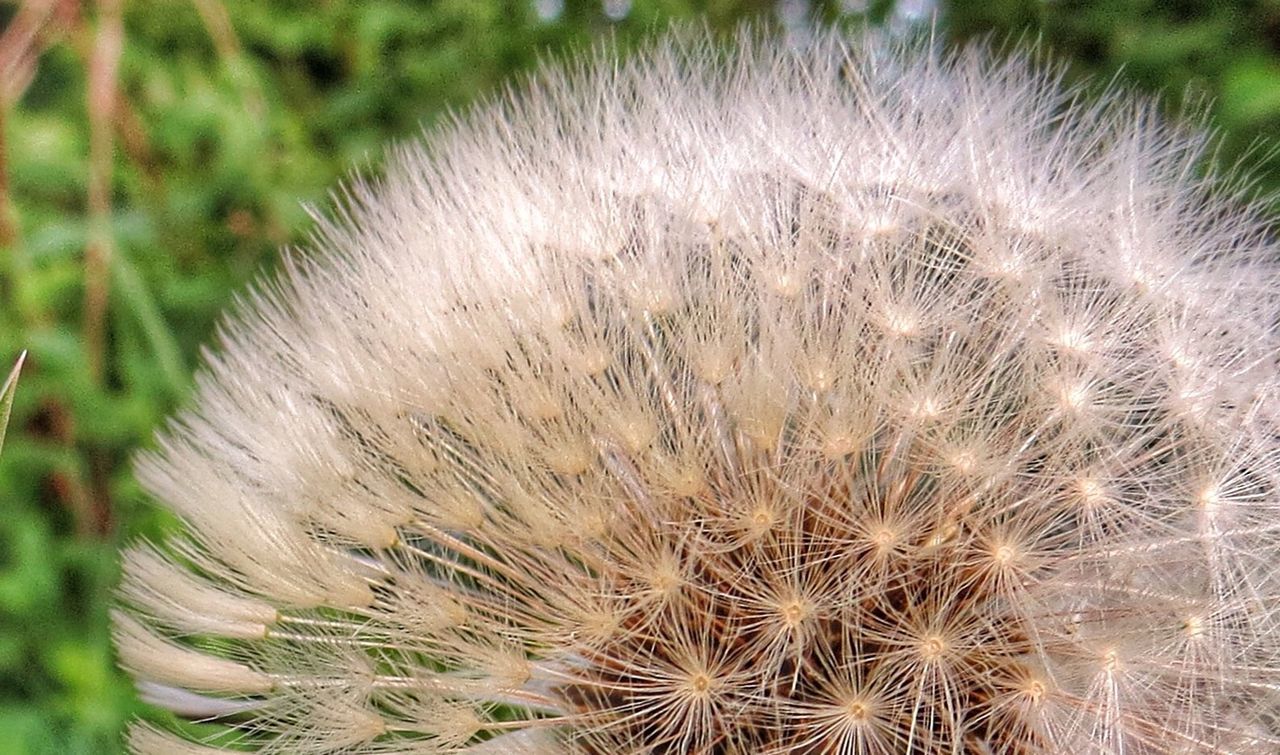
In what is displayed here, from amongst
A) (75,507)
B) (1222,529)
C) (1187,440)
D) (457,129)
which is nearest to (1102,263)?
(1187,440)

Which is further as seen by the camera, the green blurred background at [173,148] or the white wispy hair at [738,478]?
the green blurred background at [173,148]

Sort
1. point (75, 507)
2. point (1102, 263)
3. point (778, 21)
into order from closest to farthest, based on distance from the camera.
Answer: point (1102, 263) → point (75, 507) → point (778, 21)

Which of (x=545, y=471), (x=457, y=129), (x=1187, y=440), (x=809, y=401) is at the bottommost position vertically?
(x=1187, y=440)

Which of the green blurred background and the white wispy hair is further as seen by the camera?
the green blurred background

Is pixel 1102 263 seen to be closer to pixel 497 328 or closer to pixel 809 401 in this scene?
pixel 809 401
